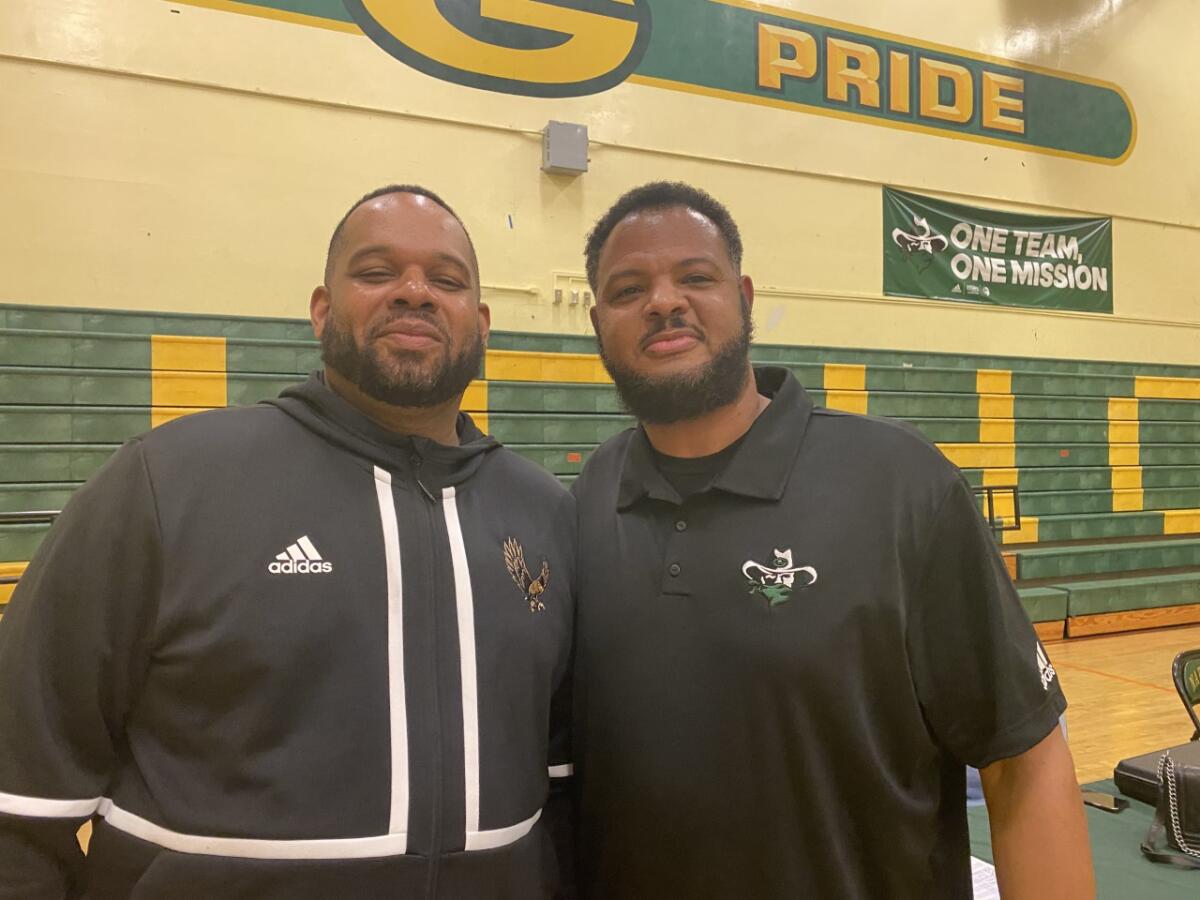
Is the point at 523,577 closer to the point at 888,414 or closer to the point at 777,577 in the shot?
the point at 777,577

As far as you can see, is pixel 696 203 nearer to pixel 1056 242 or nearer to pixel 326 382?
pixel 326 382

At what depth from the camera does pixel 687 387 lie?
4.65 feet

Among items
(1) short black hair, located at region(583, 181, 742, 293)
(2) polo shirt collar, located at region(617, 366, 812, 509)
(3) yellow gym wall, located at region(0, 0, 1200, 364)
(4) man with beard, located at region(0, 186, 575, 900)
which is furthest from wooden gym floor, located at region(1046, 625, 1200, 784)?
(4) man with beard, located at region(0, 186, 575, 900)

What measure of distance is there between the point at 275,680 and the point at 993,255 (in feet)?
26.7

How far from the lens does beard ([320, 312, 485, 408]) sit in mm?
1371

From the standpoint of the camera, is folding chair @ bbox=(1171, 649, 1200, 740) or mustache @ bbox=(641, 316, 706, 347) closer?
mustache @ bbox=(641, 316, 706, 347)

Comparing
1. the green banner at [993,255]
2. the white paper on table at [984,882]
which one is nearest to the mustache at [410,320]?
the white paper on table at [984,882]

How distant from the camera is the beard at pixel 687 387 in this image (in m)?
1.42

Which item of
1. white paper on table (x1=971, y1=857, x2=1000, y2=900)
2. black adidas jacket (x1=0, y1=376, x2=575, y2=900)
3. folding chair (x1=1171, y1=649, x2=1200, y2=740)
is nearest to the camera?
black adidas jacket (x1=0, y1=376, x2=575, y2=900)

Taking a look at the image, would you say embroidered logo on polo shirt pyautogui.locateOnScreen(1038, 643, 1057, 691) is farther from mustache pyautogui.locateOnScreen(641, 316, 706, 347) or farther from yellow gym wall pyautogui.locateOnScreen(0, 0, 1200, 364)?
yellow gym wall pyautogui.locateOnScreen(0, 0, 1200, 364)

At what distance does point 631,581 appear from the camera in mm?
1363

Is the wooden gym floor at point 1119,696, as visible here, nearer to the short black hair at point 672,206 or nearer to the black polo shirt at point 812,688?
the black polo shirt at point 812,688

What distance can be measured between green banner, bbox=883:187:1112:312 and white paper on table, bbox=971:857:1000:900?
6189 mm

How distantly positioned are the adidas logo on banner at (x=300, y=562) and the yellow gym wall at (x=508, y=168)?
4.79 metres
